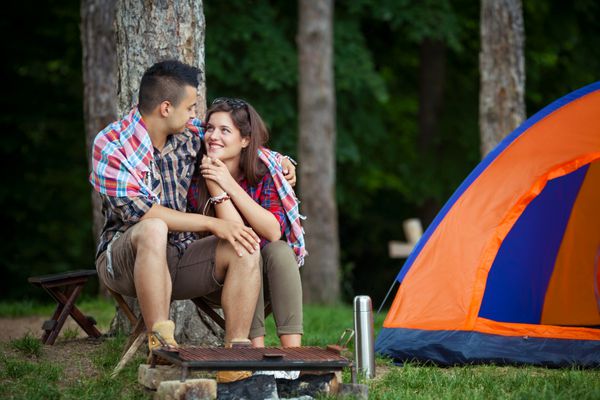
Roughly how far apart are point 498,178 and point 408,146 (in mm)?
9398

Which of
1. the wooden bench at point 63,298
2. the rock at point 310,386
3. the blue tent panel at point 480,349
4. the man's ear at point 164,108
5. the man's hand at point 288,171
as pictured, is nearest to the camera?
the rock at point 310,386

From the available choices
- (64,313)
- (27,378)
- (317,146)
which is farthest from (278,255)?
(317,146)

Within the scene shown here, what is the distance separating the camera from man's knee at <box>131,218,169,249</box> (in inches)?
155

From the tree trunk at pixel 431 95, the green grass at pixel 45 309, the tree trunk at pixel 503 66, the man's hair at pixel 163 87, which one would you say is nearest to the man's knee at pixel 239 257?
the man's hair at pixel 163 87

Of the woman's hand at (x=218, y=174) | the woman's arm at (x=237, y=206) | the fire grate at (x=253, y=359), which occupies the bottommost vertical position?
the fire grate at (x=253, y=359)

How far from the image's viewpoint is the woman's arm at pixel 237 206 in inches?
167

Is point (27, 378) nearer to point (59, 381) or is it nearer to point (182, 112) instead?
point (59, 381)

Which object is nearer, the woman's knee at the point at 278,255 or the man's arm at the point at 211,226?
the man's arm at the point at 211,226

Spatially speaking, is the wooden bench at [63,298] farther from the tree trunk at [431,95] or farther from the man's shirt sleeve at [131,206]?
the tree trunk at [431,95]

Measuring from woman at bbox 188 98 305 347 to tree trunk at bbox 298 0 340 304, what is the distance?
→ 224 inches

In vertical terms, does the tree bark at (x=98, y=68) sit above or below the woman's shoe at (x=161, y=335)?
above

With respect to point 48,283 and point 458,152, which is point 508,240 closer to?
point 48,283

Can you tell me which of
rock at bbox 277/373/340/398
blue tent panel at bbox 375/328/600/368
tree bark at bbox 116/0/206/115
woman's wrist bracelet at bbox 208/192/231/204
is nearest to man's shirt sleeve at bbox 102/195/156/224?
woman's wrist bracelet at bbox 208/192/231/204

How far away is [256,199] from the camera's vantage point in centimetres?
448
